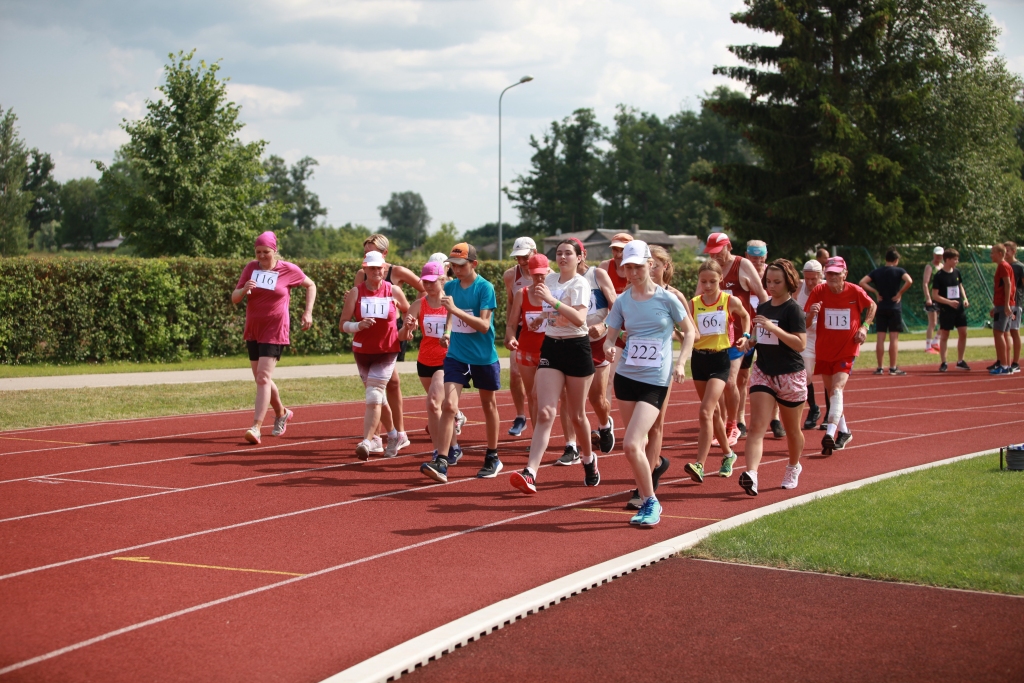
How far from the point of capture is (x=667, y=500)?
8.62 metres

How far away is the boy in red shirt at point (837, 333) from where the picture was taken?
11016 millimetres

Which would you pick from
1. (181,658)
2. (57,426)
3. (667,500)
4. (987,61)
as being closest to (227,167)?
(57,426)

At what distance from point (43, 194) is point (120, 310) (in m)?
118

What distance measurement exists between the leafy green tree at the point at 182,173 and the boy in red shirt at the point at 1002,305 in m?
28.6

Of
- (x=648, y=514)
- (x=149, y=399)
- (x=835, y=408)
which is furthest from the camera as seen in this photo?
(x=149, y=399)

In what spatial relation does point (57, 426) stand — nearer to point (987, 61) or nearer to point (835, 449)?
point (835, 449)

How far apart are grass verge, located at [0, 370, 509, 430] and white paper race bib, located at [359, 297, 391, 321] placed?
5067 millimetres

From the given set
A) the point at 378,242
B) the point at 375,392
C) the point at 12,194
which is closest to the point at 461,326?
the point at 375,392

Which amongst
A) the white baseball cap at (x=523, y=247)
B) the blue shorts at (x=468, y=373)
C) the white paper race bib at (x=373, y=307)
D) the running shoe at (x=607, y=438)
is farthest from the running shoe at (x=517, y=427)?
the white baseball cap at (x=523, y=247)

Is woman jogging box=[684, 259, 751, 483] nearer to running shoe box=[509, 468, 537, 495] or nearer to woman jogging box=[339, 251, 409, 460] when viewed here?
running shoe box=[509, 468, 537, 495]

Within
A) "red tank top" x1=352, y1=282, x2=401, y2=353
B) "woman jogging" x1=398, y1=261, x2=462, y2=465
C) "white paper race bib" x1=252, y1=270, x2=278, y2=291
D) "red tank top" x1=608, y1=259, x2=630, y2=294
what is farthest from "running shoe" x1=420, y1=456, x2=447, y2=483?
"white paper race bib" x1=252, y1=270, x2=278, y2=291

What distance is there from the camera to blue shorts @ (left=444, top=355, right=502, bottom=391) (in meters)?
9.45

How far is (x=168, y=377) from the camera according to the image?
19391 millimetres

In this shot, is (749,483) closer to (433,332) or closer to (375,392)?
(433,332)
